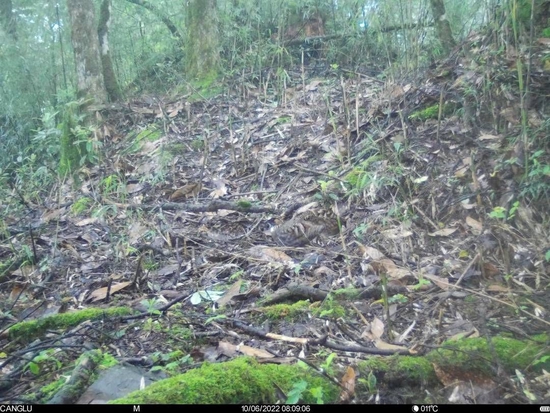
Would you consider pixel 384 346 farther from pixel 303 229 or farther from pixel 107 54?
pixel 107 54

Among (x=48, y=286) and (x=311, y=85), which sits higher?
(x=311, y=85)

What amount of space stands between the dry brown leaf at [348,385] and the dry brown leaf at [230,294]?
150 centimetres

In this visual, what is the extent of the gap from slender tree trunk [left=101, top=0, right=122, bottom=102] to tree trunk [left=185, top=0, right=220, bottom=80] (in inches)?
52.0

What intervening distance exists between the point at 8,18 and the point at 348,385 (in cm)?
1184

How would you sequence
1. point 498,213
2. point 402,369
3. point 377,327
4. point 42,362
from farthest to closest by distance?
point 498,213, point 377,327, point 42,362, point 402,369

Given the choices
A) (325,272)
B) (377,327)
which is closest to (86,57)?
(325,272)

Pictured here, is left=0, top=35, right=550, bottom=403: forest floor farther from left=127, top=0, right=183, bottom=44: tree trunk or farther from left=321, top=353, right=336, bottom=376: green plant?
left=127, top=0, right=183, bottom=44: tree trunk

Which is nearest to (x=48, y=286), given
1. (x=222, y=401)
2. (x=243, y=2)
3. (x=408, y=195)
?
(x=222, y=401)

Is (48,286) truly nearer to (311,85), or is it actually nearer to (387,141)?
(387,141)

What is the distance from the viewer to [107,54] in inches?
396

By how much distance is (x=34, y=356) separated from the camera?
364cm

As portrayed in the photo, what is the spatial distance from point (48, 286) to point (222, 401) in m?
3.01

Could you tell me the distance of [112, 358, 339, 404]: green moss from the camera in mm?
2924

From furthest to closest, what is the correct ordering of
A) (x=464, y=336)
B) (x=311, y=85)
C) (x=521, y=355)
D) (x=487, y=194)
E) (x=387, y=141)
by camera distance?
(x=311, y=85)
(x=387, y=141)
(x=487, y=194)
(x=464, y=336)
(x=521, y=355)
